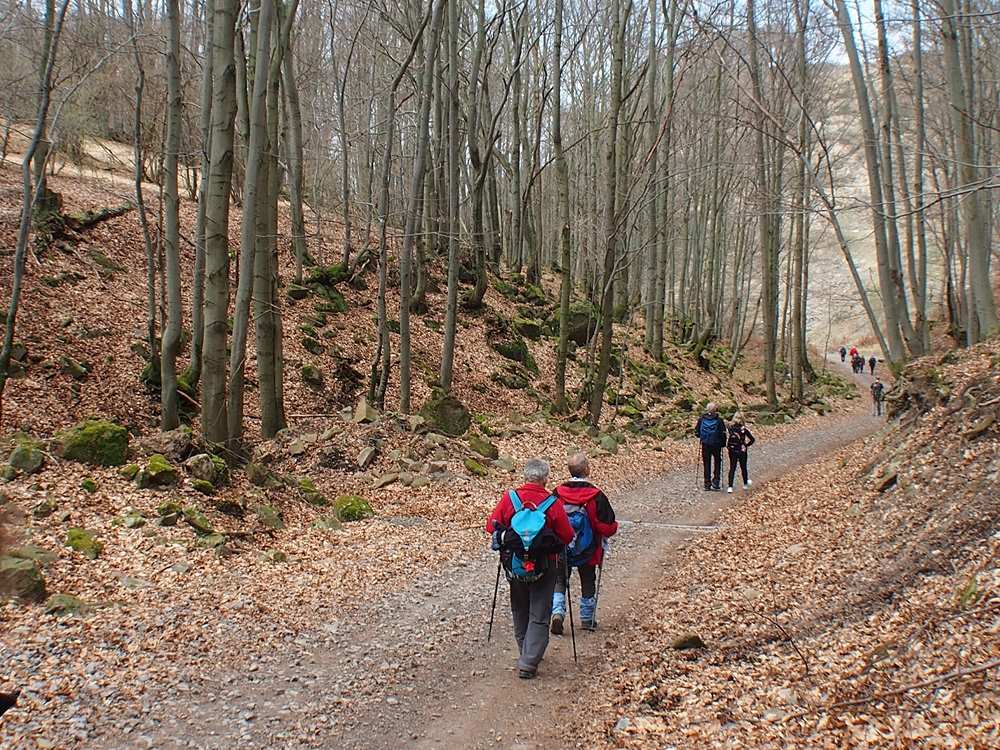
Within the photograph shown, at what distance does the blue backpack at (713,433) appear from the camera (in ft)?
42.4

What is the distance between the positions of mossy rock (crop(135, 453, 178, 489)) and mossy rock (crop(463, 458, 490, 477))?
5349mm

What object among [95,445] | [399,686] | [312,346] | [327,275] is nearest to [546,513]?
[399,686]

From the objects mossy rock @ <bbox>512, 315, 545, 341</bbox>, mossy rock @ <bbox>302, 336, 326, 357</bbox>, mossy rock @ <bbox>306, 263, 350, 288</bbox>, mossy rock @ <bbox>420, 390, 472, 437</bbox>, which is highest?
mossy rock @ <bbox>306, 263, 350, 288</bbox>

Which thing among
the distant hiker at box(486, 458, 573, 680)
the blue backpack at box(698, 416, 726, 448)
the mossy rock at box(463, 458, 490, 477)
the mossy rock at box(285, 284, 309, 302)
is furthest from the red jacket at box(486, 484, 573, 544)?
the mossy rock at box(285, 284, 309, 302)

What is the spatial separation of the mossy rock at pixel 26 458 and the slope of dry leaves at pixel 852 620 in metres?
7.03

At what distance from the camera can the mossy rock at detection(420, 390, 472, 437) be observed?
14.9 meters

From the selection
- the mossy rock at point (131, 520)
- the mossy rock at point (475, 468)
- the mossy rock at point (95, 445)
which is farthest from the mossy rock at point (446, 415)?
the mossy rock at point (131, 520)

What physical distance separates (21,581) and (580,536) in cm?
473

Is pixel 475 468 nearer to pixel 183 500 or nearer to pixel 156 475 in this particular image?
pixel 183 500

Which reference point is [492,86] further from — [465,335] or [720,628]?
[720,628]

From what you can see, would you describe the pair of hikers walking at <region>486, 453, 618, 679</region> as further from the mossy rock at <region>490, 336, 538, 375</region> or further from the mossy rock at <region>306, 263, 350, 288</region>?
the mossy rock at <region>306, 263, 350, 288</region>

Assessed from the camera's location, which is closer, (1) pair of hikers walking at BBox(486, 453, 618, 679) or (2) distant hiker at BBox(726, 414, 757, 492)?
(1) pair of hikers walking at BBox(486, 453, 618, 679)

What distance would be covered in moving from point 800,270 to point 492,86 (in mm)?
17007

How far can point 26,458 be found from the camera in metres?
8.39
